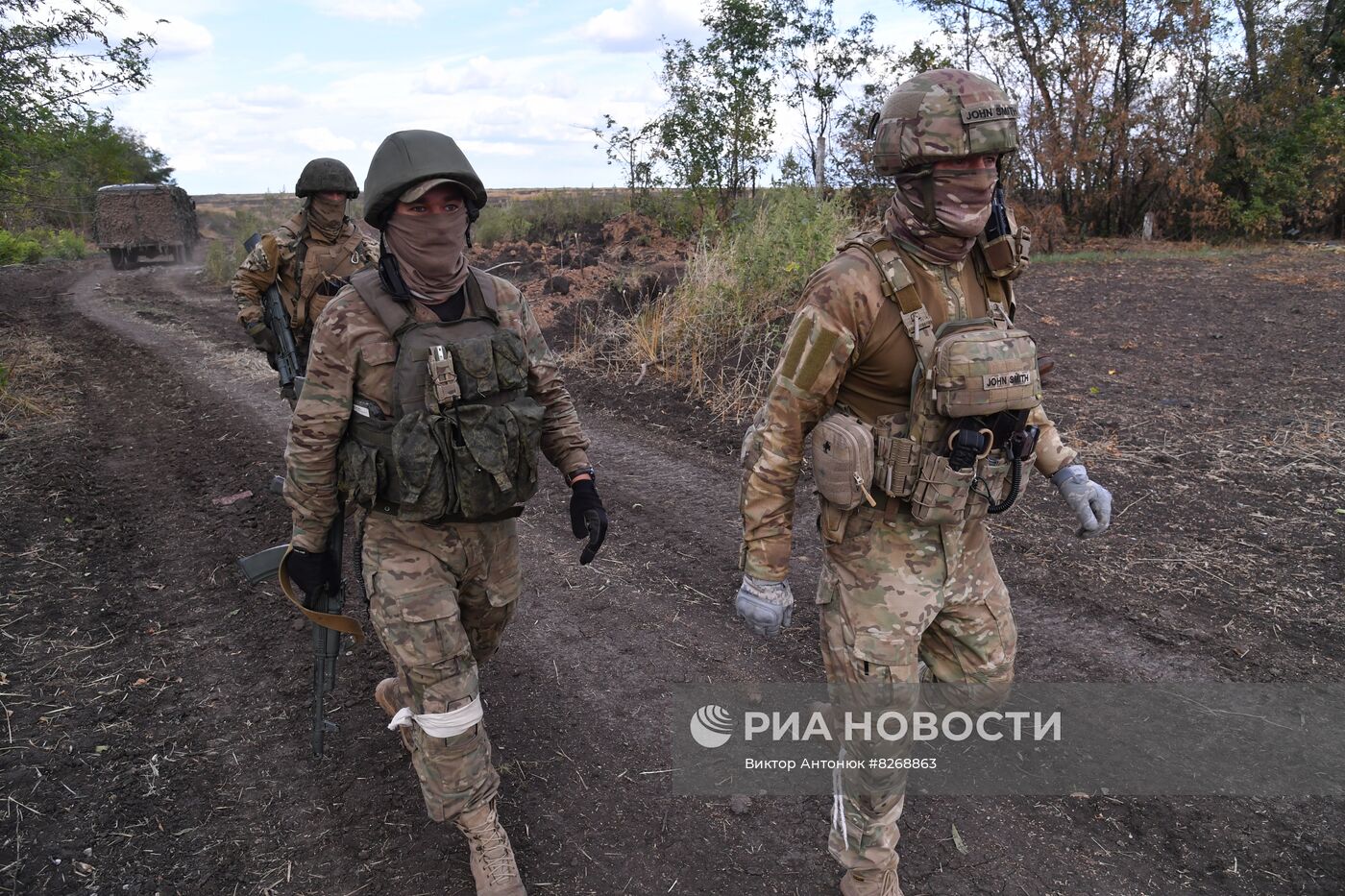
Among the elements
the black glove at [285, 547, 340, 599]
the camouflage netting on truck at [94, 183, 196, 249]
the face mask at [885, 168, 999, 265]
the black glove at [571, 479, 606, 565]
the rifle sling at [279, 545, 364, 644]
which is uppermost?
the camouflage netting on truck at [94, 183, 196, 249]

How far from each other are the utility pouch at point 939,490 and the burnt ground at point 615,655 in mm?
1141

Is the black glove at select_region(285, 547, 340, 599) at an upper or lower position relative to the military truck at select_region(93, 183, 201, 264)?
lower

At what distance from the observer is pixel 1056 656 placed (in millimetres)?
3648

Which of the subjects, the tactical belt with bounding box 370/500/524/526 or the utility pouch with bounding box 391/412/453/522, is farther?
the tactical belt with bounding box 370/500/524/526

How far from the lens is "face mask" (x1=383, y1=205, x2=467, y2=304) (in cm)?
254

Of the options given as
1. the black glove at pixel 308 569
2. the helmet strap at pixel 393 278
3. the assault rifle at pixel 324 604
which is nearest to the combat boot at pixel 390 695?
the assault rifle at pixel 324 604

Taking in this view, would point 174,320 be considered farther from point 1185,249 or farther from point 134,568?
point 1185,249

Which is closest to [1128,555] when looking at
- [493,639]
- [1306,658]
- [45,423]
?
[1306,658]

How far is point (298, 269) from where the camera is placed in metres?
5.37

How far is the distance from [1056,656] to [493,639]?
93.2 inches

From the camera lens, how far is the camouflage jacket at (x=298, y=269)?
5.36 metres

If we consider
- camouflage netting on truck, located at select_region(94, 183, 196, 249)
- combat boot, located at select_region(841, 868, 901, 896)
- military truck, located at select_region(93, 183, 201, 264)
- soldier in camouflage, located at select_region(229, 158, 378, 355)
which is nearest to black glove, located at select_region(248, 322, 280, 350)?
soldier in camouflage, located at select_region(229, 158, 378, 355)

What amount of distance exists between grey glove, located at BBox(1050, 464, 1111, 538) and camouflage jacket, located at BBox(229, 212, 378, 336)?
14.2 feet

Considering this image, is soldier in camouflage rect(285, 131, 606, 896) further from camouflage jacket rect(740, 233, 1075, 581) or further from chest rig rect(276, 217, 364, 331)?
chest rig rect(276, 217, 364, 331)
